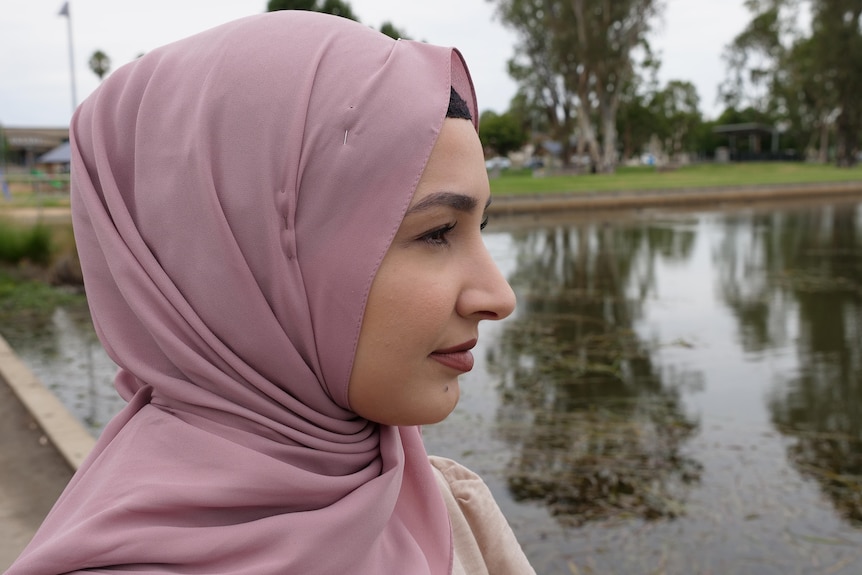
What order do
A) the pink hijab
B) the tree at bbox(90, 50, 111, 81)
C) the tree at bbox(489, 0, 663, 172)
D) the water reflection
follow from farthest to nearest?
the tree at bbox(90, 50, 111, 81), the tree at bbox(489, 0, 663, 172), the water reflection, the pink hijab

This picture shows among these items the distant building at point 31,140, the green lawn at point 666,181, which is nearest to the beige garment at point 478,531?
the green lawn at point 666,181

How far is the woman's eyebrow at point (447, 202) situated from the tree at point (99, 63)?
46.2m

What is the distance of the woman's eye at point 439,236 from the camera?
104cm

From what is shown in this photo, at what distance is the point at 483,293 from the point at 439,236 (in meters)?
0.09

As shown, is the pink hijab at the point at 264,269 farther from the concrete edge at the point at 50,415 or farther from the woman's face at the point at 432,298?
the concrete edge at the point at 50,415

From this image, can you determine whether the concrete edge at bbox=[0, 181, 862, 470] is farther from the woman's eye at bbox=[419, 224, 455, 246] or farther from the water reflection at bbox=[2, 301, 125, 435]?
the woman's eye at bbox=[419, 224, 455, 246]

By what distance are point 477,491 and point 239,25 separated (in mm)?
754

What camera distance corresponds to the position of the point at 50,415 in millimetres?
4121

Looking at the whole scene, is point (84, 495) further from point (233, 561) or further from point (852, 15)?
point (852, 15)

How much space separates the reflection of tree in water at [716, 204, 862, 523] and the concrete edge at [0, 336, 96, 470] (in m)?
3.22

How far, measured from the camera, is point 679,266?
10.7 meters

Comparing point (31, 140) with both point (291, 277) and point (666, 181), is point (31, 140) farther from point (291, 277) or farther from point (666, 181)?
point (291, 277)


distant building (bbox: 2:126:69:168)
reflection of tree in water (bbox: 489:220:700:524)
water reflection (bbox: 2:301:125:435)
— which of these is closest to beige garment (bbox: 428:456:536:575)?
reflection of tree in water (bbox: 489:220:700:524)

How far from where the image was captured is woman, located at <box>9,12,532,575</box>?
99cm
